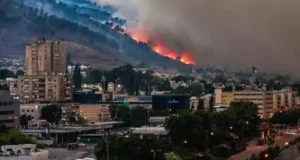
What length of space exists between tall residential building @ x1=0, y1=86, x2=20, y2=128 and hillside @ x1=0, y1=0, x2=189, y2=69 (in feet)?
173

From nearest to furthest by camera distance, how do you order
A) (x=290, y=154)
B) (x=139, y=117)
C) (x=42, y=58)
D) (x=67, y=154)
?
(x=290, y=154) → (x=67, y=154) → (x=139, y=117) → (x=42, y=58)

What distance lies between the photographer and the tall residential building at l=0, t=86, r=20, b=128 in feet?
77.5

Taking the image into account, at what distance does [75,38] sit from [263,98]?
182ft

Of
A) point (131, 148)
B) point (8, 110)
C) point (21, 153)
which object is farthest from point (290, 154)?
point (8, 110)

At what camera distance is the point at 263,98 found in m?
36.6

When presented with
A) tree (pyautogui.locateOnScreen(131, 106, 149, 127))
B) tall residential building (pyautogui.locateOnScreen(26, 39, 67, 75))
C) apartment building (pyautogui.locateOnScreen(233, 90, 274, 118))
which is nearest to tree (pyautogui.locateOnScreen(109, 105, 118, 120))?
tree (pyautogui.locateOnScreen(131, 106, 149, 127))

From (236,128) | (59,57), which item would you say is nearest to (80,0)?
(59,57)

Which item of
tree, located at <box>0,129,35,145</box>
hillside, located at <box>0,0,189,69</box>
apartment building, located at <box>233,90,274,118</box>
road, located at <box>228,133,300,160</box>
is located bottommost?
road, located at <box>228,133,300,160</box>

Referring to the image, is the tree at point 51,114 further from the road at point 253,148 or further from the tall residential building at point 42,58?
the road at point 253,148

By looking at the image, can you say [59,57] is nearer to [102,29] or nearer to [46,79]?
[46,79]

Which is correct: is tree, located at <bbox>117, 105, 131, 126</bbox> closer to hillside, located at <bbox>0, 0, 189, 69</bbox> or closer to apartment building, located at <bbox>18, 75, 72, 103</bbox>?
apartment building, located at <bbox>18, 75, 72, 103</bbox>

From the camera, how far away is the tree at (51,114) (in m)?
31.0

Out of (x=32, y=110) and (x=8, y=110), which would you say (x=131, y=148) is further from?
(x=32, y=110)

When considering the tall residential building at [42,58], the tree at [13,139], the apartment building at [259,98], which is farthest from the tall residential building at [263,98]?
the tree at [13,139]
